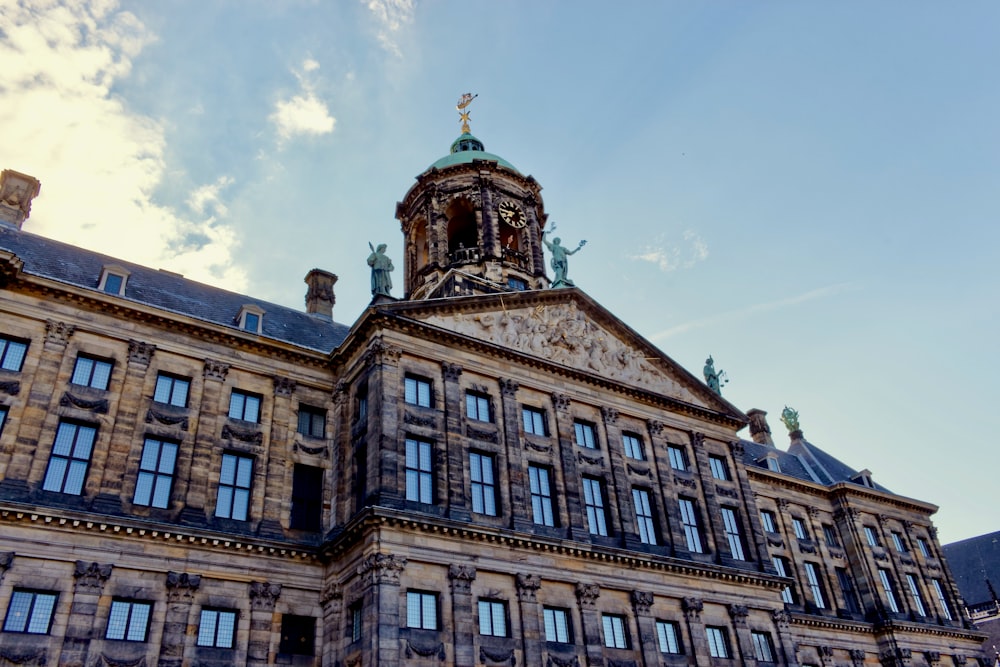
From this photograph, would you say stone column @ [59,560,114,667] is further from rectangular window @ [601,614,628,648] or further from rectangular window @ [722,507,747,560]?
rectangular window @ [722,507,747,560]

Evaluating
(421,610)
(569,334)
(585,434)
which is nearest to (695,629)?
(585,434)

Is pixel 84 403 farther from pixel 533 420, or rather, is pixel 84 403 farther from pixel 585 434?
pixel 585 434

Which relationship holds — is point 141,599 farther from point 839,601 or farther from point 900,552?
point 900,552

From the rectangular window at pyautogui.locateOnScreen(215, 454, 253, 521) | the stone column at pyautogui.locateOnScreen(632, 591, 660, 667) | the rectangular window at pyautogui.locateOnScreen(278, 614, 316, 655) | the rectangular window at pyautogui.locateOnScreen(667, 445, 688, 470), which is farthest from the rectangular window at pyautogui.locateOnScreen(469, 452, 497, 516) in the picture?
the rectangular window at pyautogui.locateOnScreen(667, 445, 688, 470)

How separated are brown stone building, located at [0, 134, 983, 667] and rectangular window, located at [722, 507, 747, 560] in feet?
0.41

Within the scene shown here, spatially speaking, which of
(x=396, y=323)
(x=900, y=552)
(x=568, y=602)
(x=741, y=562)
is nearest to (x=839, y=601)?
(x=900, y=552)

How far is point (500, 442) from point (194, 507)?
1052cm

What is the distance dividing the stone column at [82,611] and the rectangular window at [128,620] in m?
0.52

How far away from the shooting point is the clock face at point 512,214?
136 feet

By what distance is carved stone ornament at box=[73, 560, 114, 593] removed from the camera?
22.2 meters

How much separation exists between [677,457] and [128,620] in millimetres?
21942

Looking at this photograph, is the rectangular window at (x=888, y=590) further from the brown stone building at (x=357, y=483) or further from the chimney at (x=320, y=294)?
the chimney at (x=320, y=294)

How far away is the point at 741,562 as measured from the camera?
108ft

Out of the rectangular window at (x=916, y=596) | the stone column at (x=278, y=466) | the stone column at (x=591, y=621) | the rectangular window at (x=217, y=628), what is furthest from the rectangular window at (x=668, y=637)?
the rectangular window at (x=916, y=596)
